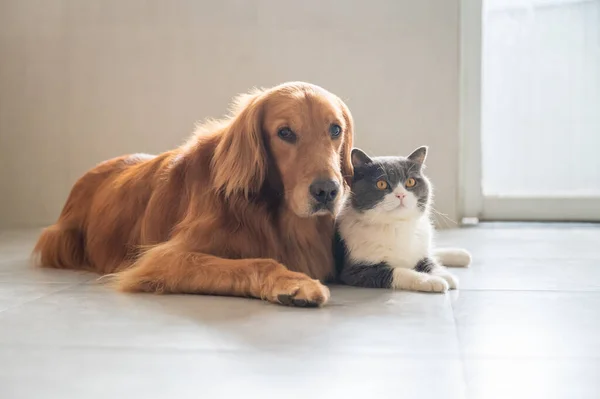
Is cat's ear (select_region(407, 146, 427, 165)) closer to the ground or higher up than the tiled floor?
higher up

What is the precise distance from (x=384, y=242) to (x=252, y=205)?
0.41 meters

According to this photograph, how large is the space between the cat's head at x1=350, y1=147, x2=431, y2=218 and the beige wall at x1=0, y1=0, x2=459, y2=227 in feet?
6.88

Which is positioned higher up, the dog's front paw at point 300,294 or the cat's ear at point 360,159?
the cat's ear at point 360,159

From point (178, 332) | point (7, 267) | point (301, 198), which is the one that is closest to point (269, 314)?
point (178, 332)

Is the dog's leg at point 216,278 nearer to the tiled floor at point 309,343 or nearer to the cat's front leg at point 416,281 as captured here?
the tiled floor at point 309,343

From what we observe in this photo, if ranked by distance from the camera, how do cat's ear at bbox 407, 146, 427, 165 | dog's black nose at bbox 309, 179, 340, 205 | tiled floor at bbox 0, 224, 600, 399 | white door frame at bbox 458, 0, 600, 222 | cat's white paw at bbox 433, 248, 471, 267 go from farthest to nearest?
white door frame at bbox 458, 0, 600, 222, cat's white paw at bbox 433, 248, 471, 267, cat's ear at bbox 407, 146, 427, 165, dog's black nose at bbox 309, 179, 340, 205, tiled floor at bbox 0, 224, 600, 399

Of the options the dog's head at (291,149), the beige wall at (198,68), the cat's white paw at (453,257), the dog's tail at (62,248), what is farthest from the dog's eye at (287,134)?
the beige wall at (198,68)

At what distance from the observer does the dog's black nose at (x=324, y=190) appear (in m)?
1.89

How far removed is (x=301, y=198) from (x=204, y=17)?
8.66 feet

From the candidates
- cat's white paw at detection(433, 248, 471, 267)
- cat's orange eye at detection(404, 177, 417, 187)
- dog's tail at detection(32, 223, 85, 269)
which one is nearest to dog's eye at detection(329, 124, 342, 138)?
cat's orange eye at detection(404, 177, 417, 187)

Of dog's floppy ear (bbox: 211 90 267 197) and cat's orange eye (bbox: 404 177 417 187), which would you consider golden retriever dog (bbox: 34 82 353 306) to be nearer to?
dog's floppy ear (bbox: 211 90 267 197)

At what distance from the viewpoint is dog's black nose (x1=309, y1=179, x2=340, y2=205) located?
74.4 inches

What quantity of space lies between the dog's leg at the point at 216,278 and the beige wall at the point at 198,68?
2.34m

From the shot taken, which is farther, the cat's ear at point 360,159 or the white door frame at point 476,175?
the white door frame at point 476,175
